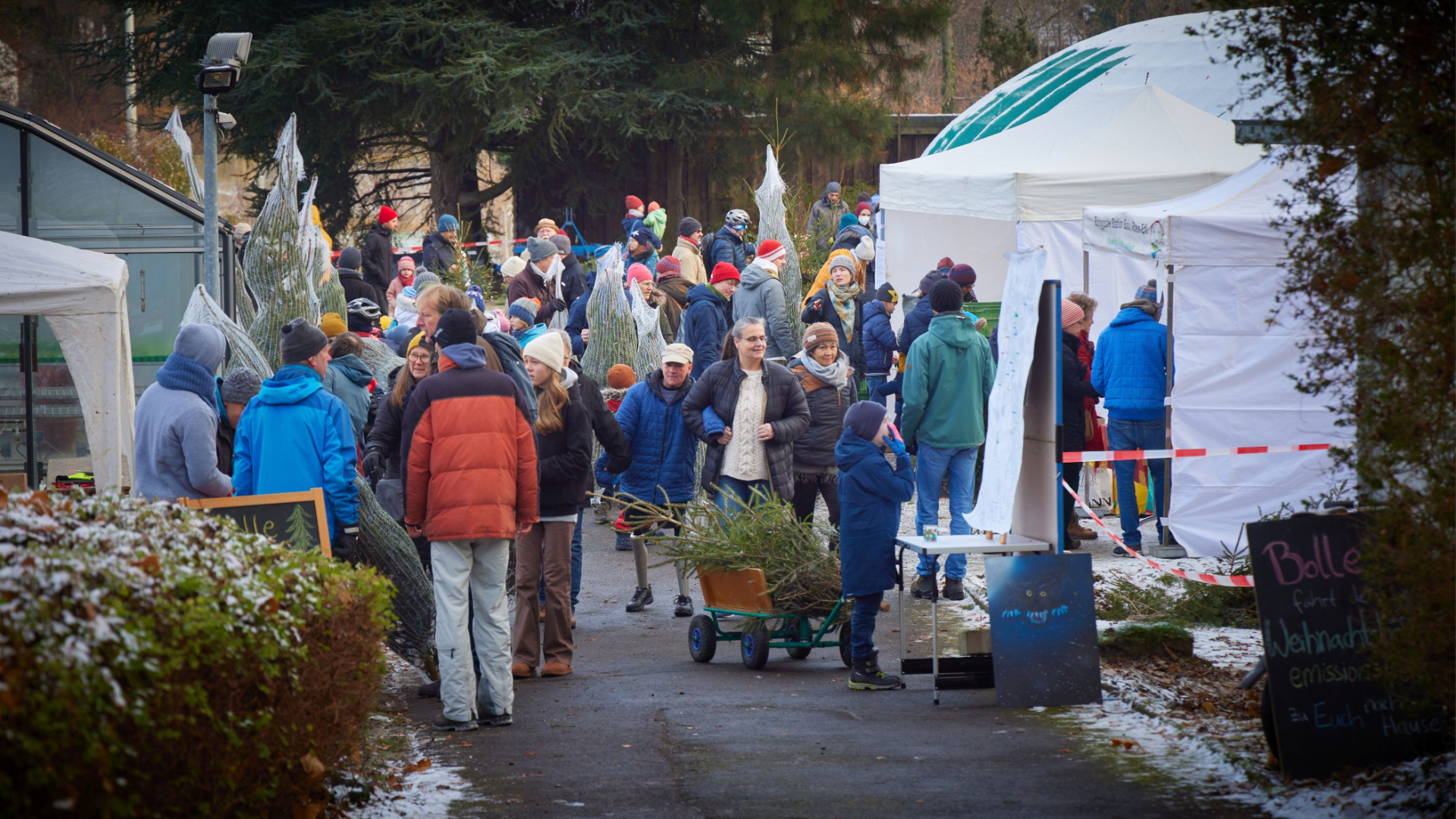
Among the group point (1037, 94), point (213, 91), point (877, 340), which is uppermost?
point (1037, 94)

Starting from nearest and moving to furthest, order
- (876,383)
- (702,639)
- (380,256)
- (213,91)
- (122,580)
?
(122,580) < (702,639) < (213,91) < (876,383) < (380,256)

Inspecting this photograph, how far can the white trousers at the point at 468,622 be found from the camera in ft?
20.5

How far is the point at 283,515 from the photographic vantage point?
255 inches

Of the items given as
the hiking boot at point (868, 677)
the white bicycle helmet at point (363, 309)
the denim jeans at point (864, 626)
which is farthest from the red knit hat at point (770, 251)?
the hiking boot at point (868, 677)

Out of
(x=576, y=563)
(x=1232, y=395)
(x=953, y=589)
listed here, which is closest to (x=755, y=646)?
(x=576, y=563)

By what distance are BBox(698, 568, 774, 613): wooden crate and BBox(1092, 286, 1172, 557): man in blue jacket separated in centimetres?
422

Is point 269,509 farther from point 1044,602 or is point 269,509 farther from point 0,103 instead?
point 0,103

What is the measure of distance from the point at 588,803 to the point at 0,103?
32.1ft

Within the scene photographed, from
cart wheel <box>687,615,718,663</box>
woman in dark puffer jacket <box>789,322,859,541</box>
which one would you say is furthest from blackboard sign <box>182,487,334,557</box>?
woman in dark puffer jacket <box>789,322,859,541</box>

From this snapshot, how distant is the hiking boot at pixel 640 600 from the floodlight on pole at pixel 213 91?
443 cm

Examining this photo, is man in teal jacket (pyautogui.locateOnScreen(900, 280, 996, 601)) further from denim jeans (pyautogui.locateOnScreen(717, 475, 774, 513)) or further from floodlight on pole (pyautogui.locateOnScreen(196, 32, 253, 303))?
floodlight on pole (pyautogui.locateOnScreen(196, 32, 253, 303))

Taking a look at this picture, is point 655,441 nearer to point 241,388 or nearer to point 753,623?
point 753,623

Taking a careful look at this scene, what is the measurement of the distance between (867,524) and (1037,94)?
11573 millimetres

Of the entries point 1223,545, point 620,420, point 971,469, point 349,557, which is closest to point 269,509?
point 349,557
